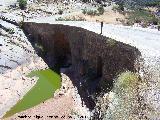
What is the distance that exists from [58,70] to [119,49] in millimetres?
14149

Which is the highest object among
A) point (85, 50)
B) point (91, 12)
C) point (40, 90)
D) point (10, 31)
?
point (85, 50)

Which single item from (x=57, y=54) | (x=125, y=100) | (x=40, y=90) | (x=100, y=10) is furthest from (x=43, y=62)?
(x=125, y=100)

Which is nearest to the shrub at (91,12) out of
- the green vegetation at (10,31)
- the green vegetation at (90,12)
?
the green vegetation at (90,12)

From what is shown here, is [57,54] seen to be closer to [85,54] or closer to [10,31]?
[10,31]

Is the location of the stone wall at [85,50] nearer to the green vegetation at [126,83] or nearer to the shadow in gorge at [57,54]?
the shadow in gorge at [57,54]

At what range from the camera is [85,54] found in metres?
34.7

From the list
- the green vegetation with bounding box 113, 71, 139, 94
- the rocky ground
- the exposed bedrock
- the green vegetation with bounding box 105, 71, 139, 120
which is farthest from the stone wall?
the green vegetation with bounding box 105, 71, 139, 120

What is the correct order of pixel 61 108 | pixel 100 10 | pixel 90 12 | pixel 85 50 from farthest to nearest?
pixel 100 10
pixel 90 12
pixel 85 50
pixel 61 108

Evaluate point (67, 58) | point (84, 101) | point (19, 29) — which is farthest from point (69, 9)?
point (84, 101)

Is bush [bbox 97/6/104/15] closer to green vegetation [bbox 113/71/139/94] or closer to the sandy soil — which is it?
the sandy soil

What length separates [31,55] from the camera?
42438 millimetres

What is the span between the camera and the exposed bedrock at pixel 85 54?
26.9 metres

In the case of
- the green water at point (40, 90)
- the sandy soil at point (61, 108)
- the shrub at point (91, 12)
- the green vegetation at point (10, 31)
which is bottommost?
the green water at point (40, 90)

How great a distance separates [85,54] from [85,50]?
0.39 metres
